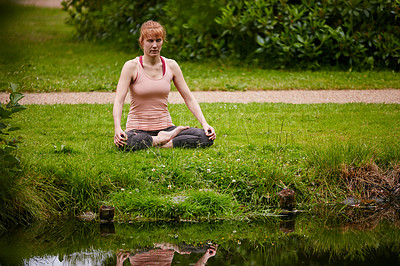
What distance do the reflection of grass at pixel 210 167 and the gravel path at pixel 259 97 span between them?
1924mm

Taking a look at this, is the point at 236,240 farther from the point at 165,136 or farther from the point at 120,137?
the point at 165,136

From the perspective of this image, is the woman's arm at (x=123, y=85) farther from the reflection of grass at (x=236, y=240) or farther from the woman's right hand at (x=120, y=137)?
the reflection of grass at (x=236, y=240)

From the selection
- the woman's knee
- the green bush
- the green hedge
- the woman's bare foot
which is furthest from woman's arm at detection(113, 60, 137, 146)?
the green bush

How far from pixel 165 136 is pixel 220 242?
1.99 m

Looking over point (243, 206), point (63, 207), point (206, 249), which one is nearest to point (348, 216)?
point (243, 206)

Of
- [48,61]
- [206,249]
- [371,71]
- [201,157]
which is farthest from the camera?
[48,61]

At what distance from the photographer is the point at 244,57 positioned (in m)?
12.3

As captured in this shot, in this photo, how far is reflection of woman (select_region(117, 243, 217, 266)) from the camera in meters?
3.73

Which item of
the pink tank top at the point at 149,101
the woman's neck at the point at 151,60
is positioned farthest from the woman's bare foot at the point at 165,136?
the woman's neck at the point at 151,60

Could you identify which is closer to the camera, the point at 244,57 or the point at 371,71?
the point at 371,71

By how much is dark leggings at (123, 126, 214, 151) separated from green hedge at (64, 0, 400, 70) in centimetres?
490

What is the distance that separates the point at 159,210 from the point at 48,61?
8.62 m

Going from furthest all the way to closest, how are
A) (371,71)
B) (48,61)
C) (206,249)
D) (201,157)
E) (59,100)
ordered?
(48,61) < (371,71) < (59,100) < (201,157) < (206,249)

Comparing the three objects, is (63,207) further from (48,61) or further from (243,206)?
(48,61)
